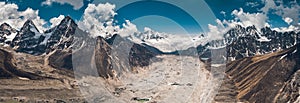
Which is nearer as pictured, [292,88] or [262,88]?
[292,88]

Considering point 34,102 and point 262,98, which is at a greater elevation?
point 34,102

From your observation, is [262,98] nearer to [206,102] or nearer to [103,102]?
[206,102]

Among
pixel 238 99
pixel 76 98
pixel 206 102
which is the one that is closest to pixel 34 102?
pixel 76 98

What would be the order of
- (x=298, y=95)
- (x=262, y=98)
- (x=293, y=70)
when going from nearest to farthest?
(x=298, y=95) → (x=262, y=98) → (x=293, y=70)

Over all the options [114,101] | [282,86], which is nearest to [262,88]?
[282,86]

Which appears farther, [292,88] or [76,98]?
[76,98]

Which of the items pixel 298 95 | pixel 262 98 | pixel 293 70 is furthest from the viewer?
pixel 293 70

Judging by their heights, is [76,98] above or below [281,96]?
Result: above

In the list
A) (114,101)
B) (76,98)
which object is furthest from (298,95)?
(76,98)

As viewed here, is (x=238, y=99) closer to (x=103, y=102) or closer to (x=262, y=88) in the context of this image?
(x=262, y=88)
